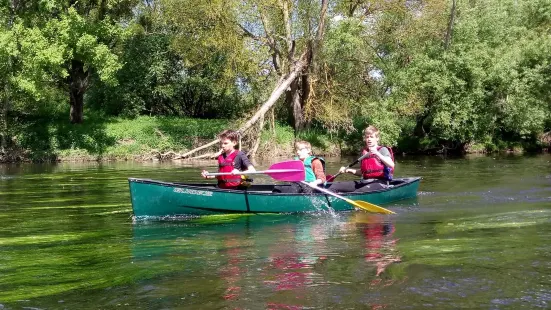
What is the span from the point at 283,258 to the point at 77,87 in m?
26.6

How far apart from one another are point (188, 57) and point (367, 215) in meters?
21.6

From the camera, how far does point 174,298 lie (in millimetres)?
4918

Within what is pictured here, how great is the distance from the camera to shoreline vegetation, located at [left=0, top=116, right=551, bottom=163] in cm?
2740

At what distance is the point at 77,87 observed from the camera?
30.7 metres

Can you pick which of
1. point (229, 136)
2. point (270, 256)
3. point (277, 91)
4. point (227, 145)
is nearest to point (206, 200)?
point (227, 145)

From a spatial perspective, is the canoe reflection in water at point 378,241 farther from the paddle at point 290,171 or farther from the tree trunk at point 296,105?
the tree trunk at point 296,105

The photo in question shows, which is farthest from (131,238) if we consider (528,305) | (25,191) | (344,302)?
(25,191)

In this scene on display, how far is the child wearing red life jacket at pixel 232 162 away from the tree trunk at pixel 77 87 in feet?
74.5

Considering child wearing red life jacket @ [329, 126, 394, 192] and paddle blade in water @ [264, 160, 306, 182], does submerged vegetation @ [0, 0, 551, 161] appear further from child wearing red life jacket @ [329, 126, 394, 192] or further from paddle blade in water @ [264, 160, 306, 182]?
paddle blade in water @ [264, 160, 306, 182]

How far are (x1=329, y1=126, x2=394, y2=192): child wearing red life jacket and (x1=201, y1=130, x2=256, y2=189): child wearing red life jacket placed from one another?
2120mm

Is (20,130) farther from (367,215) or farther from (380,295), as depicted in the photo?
(380,295)

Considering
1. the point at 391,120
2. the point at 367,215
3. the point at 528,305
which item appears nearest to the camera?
the point at 528,305

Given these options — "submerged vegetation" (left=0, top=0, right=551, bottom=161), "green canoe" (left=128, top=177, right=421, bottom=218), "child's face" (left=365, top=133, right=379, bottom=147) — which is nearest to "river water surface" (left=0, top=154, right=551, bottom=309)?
"green canoe" (left=128, top=177, right=421, bottom=218)

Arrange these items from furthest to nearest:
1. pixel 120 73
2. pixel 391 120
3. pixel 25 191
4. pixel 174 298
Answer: pixel 120 73 < pixel 391 120 < pixel 25 191 < pixel 174 298
